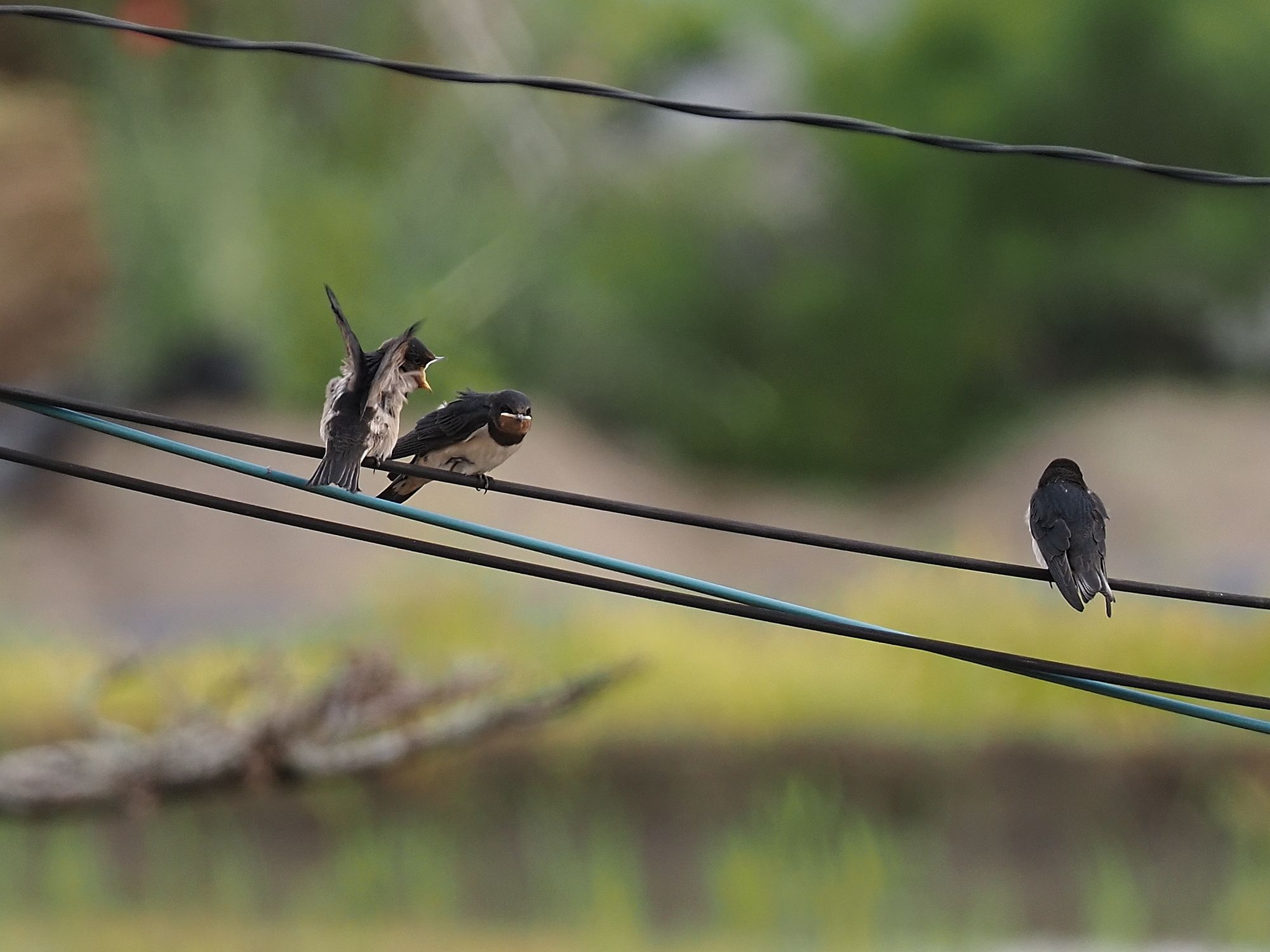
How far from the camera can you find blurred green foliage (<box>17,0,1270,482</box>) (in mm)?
13602

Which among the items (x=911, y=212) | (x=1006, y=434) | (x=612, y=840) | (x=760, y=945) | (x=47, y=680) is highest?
(x=911, y=212)

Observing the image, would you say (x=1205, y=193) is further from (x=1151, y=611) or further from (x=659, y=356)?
(x=1151, y=611)

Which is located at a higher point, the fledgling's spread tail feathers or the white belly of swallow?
the white belly of swallow

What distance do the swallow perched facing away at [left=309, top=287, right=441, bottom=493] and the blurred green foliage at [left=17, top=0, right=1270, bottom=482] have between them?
384 inches

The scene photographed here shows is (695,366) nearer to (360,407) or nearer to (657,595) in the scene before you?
(360,407)

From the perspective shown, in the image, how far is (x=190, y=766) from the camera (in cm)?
660

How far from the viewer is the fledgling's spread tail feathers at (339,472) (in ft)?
9.93

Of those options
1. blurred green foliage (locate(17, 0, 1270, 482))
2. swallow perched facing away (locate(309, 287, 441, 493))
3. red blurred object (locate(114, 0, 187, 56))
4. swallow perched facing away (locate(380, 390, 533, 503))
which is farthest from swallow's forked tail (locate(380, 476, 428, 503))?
red blurred object (locate(114, 0, 187, 56))

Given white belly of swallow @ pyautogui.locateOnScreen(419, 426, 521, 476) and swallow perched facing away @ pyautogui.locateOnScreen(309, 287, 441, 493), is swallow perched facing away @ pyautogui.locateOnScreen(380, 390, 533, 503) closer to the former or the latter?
white belly of swallow @ pyautogui.locateOnScreen(419, 426, 521, 476)

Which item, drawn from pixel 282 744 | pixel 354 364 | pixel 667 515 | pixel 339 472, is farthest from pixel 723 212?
pixel 667 515

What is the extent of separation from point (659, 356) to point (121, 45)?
511cm

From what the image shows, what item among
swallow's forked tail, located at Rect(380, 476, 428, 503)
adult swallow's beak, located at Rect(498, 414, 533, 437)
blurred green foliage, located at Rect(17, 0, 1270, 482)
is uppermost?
blurred green foliage, located at Rect(17, 0, 1270, 482)

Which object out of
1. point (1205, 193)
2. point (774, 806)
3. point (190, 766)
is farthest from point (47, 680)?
point (1205, 193)

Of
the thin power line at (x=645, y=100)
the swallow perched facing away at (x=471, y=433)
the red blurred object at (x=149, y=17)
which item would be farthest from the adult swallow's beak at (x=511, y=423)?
the red blurred object at (x=149, y=17)
